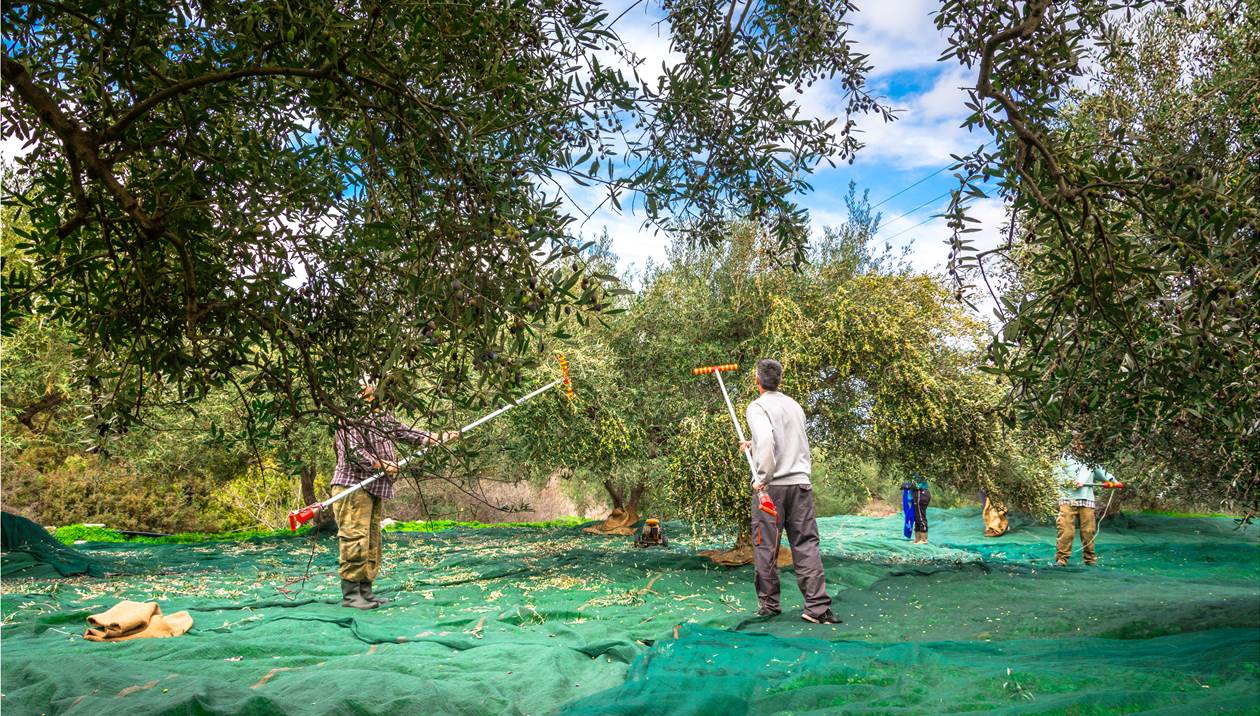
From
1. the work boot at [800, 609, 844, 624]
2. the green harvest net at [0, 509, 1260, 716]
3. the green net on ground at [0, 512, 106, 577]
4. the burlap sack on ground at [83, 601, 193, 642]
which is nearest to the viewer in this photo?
the green harvest net at [0, 509, 1260, 716]

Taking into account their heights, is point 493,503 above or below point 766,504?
below

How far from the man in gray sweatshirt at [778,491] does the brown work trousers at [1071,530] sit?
7372 millimetres

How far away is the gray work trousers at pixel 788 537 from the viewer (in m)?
6.89

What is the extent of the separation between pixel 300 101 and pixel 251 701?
273 cm

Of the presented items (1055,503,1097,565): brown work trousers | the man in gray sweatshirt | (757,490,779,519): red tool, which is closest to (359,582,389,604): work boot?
the man in gray sweatshirt

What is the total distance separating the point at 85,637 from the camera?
18.6 ft

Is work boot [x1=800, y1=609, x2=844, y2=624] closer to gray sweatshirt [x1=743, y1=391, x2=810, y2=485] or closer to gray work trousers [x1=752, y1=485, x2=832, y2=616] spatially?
gray work trousers [x1=752, y1=485, x2=832, y2=616]

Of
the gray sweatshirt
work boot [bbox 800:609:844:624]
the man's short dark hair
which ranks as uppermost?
the man's short dark hair

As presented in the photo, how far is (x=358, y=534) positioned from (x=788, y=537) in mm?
4020

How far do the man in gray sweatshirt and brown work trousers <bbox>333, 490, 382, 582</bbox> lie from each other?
3.61 metres

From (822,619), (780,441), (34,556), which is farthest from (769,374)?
(34,556)

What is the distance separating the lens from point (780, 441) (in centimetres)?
716

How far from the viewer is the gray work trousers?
6.89m

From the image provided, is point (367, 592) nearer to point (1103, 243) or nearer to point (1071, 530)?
point (1103, 243)
